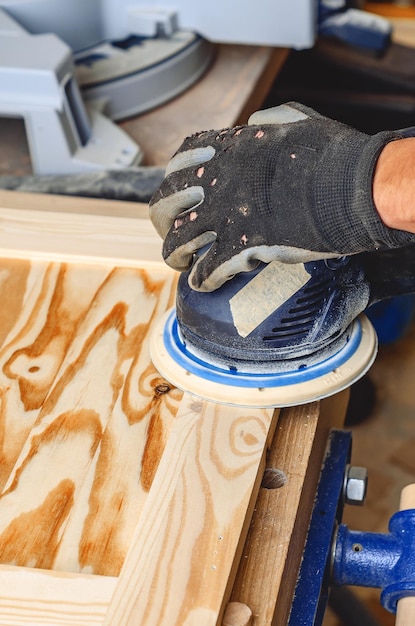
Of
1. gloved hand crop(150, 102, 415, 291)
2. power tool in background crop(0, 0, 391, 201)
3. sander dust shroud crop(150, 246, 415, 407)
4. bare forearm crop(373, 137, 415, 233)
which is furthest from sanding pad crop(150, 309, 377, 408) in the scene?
power tool in background crop(0, 0, 391, 201)

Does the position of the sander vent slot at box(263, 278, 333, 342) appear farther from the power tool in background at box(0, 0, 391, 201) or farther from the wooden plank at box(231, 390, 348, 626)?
the power tool in background at box(0, 0, 391, 201)

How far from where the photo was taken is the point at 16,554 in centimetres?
89

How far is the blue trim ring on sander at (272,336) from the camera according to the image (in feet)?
3.47

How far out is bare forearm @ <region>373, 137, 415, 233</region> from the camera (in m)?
0.90

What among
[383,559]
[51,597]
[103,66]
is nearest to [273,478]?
[383,559]

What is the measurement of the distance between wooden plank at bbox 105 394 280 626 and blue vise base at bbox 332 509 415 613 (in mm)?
192

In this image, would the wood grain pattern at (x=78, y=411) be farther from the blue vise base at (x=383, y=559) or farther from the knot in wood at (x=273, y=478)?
the blue vise base at (x=383, y=559)

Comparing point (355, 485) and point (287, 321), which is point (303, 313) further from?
point (355, 485)

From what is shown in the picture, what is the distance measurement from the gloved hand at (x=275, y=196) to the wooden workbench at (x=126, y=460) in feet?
0.65

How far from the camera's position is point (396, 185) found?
0.90m

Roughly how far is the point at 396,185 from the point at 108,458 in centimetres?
48

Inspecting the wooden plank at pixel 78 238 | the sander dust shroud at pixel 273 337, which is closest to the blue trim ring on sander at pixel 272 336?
the sander dust shroud at pixel 273 337

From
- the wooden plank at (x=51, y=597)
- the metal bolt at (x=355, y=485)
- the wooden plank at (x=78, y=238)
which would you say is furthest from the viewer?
the wooden plank at (x=78, y=238)

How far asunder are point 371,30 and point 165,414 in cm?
188
